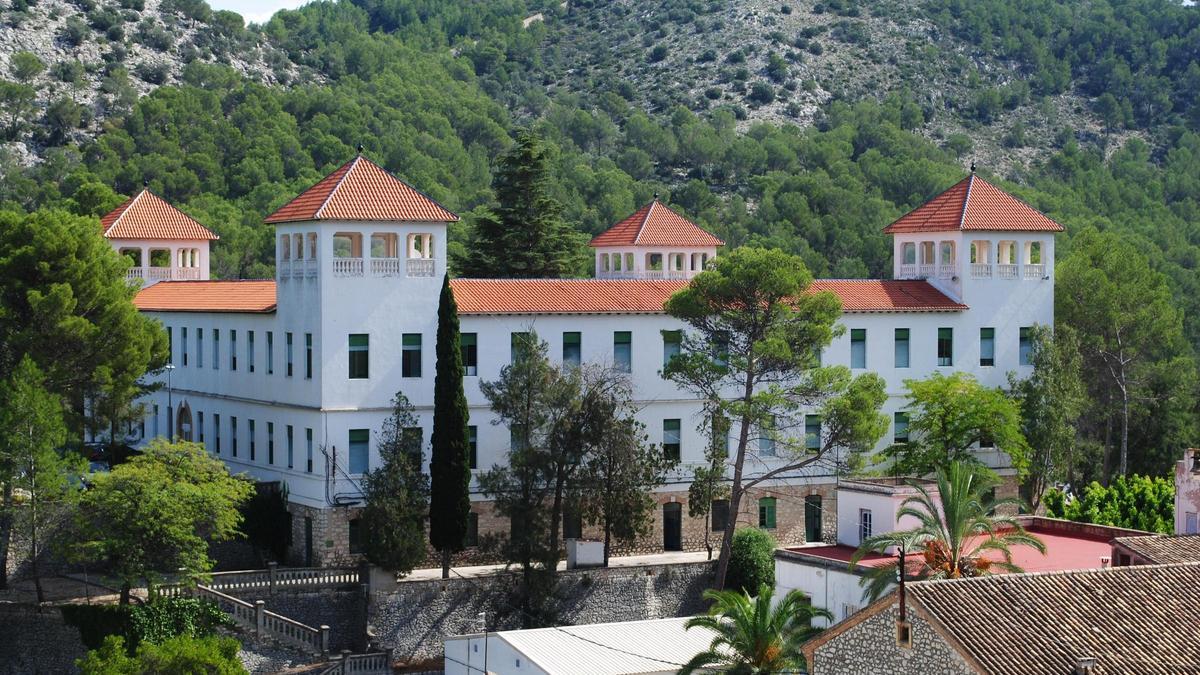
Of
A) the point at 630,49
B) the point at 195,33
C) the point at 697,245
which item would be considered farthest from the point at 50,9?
the point at 697,245

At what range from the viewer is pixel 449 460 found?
49469mm

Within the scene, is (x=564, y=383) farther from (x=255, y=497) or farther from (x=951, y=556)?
(x=951, y=556)

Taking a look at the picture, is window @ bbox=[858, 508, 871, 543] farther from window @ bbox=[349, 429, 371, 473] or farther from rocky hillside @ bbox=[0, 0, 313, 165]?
rocky hillside @ bbox=[0, 0, 313, 165]

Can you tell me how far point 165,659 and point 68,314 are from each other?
37.9 ft

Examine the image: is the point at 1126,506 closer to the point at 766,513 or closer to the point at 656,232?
the point at 766,513

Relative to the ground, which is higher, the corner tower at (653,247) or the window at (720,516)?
the corner tower at (653,247)

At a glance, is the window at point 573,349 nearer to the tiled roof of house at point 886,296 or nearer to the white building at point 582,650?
the tiled roof of house at point 886,296

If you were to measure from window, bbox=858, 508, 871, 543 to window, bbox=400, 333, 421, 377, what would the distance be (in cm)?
1210

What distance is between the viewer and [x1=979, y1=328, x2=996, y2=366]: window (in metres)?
59.9

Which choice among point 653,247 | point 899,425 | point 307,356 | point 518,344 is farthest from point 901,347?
point 307,356

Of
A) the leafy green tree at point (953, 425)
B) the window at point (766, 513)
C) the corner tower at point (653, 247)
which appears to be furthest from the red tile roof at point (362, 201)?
the leafy green tree at point (953, 425)

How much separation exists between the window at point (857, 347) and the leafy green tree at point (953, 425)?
1.59 m

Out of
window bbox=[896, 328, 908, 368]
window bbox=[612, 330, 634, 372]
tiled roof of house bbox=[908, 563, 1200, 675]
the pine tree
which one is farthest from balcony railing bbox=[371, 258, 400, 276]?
tiled roof of house bbox=[908, 563, 1200, 675]

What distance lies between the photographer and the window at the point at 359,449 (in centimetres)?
5109
